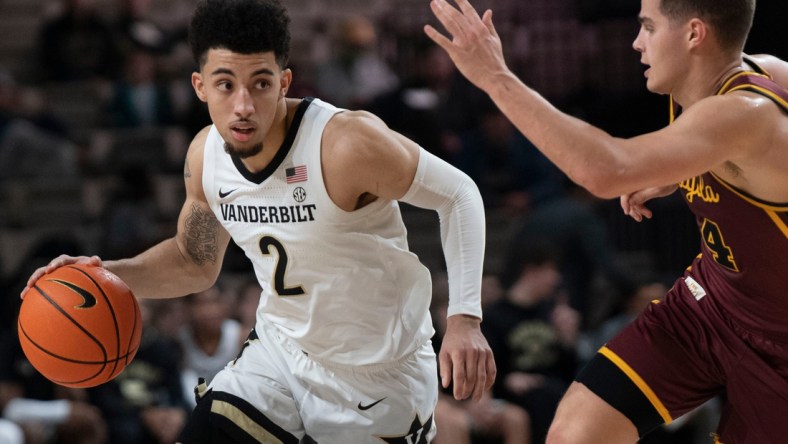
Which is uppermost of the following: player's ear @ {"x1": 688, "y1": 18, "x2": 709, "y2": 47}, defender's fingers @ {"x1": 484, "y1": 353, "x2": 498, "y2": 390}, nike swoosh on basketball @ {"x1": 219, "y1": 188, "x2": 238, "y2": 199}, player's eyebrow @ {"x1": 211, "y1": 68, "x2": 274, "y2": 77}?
player's ear @ {"x1": 688, "y1": 18, "x2": 709, "y2": 47}

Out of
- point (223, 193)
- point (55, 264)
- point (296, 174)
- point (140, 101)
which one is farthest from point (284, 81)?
point (140, 101)

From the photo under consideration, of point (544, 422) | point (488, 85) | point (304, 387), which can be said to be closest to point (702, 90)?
point (488, 85)

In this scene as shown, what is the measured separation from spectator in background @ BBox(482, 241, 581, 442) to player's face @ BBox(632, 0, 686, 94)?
401cm

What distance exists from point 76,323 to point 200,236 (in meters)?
0.66

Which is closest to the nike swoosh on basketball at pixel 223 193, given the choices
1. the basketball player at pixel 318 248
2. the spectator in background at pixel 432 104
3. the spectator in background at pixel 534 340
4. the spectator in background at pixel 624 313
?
the basketball player at pixel 318 248

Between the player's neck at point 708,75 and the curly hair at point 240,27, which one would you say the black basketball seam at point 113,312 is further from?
the player's neck at point 708,75

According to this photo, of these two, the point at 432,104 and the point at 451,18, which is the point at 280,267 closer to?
the point at 451,18

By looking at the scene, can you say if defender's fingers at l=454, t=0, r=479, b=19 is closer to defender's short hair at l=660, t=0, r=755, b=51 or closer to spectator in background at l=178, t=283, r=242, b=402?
defender's short hair at l=660, t=0, r=755, b=51

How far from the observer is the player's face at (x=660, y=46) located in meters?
4.00

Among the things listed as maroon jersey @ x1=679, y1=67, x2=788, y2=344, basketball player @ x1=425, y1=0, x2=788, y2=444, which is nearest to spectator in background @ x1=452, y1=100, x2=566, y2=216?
basketball player @ x1=425, y1=0, x2=788, y2=444

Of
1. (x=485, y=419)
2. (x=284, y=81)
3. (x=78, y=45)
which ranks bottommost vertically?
(x=485, y=419)

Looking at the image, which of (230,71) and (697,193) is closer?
(697,193)

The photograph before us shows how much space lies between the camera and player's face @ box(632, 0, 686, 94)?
4004mm

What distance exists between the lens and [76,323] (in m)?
4.46
